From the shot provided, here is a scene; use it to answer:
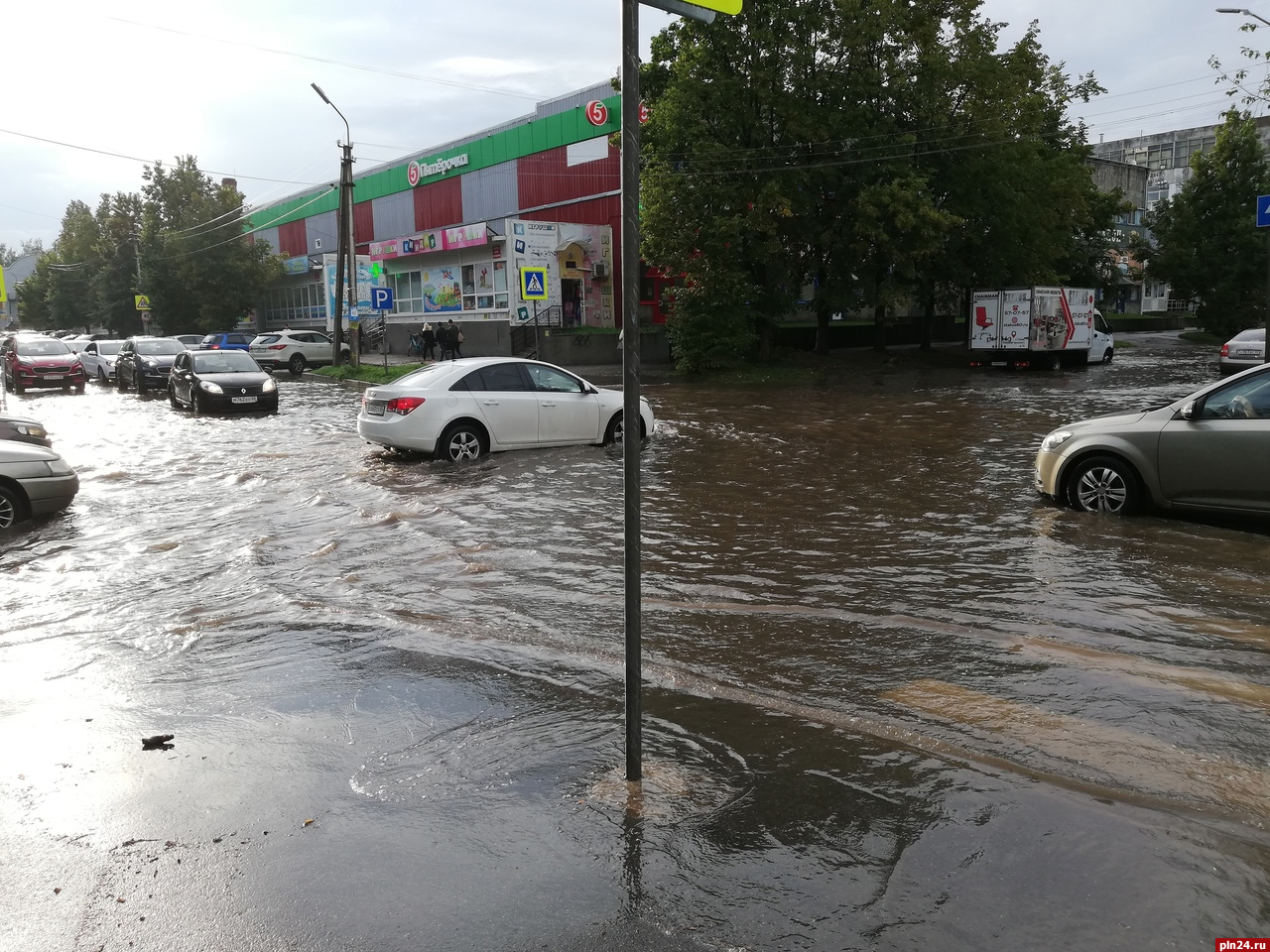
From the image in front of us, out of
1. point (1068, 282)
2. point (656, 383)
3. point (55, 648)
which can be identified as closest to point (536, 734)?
point (55, 648)

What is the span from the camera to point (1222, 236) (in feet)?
164

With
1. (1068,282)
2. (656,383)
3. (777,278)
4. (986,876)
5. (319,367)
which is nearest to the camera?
(986,876)

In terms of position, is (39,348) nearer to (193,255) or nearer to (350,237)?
(350,237)

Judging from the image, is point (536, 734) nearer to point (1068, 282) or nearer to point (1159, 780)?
point (1159, 780)

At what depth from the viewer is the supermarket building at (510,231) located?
42.0 m

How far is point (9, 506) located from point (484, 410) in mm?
5826

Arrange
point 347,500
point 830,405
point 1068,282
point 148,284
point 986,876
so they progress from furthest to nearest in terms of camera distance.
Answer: point 148,284
point 1068,282
point 830,405
point 347,500
point 986,876

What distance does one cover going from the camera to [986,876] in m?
3.35

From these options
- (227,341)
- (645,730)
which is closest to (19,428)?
(645,730)

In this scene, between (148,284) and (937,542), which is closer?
(937,542)

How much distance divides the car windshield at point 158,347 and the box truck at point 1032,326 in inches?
1058

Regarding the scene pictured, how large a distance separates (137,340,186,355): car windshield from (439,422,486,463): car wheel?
2207cm

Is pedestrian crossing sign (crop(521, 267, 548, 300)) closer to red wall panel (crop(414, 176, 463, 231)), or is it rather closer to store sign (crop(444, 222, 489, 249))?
store sign (crop(444, 222, 489, 249))

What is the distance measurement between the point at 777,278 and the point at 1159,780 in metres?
30.1
